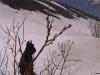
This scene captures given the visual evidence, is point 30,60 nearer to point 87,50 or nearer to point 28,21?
point 87,50

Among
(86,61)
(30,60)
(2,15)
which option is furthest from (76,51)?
(30,60)

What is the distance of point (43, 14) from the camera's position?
157ft

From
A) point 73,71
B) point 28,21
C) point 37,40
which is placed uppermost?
point 28,21

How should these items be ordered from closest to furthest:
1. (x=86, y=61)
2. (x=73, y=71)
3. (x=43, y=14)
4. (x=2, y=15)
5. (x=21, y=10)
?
(x=73, y=71) < (x=86, y=61) < (x=2, y=15) < (x=21, y=10) < (x=43, y=14)

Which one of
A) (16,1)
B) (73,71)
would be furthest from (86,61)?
(16,1)

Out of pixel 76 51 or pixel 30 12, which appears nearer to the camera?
pixel 76 51

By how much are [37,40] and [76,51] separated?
3.65 meters

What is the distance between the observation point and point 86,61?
68.9 ft

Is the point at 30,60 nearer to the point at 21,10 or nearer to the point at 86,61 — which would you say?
the point at 86,61

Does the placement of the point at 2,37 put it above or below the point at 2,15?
below

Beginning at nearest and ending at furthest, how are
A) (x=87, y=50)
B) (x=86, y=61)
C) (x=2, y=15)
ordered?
(x=86, y=61) → (x=87, y=50) → (x=2, y=15)

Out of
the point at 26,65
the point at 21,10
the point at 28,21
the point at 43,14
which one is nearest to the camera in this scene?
the point at 26,65

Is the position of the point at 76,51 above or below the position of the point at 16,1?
below

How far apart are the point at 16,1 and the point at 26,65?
4822 centimetres
